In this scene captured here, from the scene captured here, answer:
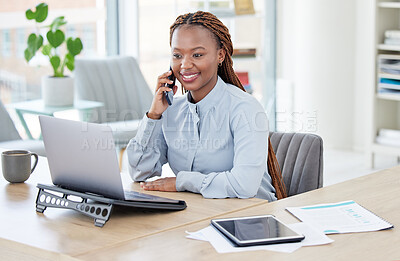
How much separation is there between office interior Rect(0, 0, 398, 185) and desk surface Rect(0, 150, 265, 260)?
310 centimetres

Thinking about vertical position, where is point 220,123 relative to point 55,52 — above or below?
below

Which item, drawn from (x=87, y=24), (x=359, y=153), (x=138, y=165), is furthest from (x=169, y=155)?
(x=359, y=153)

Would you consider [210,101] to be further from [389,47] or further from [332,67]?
[332,67]

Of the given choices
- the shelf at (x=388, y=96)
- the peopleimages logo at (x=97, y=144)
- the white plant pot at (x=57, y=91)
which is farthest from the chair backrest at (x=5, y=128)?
the shelf at (x=388, y=96)

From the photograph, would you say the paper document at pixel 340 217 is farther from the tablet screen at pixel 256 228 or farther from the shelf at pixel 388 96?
the shelf at pixel 388 96

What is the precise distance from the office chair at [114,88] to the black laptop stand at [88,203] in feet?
8.21

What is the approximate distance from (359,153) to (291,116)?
0.70 m

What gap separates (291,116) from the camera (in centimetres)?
590

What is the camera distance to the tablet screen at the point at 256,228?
5.40 ft

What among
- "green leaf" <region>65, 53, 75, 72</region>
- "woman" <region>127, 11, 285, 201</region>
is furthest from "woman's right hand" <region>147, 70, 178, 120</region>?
"green leaf" <region>65, 53, 75, 72</region>

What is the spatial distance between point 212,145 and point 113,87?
8.59 feet

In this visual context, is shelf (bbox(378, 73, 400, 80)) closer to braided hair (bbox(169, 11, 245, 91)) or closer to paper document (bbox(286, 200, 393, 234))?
braided hair (bbox(169, 11, 245, 91))

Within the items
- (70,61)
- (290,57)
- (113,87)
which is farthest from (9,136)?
(290,57)

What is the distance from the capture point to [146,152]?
7.57ft
